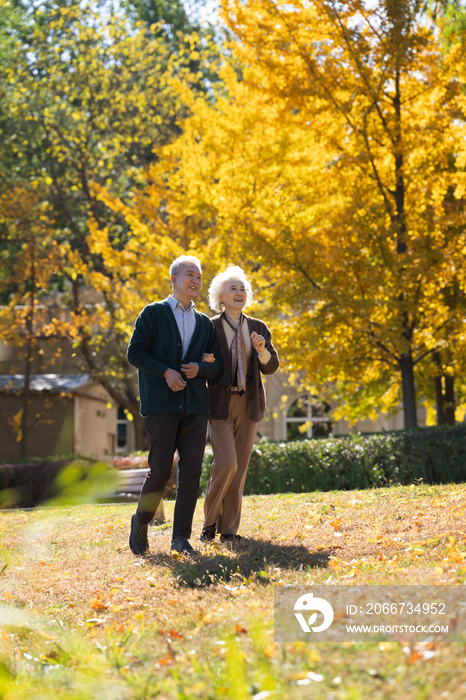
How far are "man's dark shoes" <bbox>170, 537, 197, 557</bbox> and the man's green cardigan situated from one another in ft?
2.91

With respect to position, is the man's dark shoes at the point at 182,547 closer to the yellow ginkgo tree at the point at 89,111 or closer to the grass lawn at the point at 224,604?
the grass lawn at the point at 224,604

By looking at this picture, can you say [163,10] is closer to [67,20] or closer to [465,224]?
[67,20]

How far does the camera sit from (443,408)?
12.7 metres

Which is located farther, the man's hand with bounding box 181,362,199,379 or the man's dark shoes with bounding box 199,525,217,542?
the man's dark shoes with bounding box 199,525,217,542

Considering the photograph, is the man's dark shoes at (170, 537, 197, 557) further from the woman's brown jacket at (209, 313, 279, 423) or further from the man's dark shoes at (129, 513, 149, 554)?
the woman's brown jacket at (209, 313, 279, 423)

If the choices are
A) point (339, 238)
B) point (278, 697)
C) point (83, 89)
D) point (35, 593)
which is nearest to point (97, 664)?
point (278, 697)

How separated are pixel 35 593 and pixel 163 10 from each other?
25.7 m

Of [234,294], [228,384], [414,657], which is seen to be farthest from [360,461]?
[414,657]

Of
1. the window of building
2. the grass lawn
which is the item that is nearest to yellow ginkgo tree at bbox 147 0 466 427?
the grass lawn

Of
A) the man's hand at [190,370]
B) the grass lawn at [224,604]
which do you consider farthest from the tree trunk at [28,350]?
the man's hand at [190,370]

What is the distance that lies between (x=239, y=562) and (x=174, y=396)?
1.20 meters

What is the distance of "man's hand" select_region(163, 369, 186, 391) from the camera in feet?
15.2

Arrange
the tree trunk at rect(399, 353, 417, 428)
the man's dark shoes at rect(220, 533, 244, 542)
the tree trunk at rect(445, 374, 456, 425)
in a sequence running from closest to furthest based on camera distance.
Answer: the man's dark shoes at rect(220, 533, 244, 542) → the tree trunk at rect(399, 353, 417, 428) → the tree trunk at rect(445, 374, 456, 425)

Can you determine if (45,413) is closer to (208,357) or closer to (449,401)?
(449,401)
